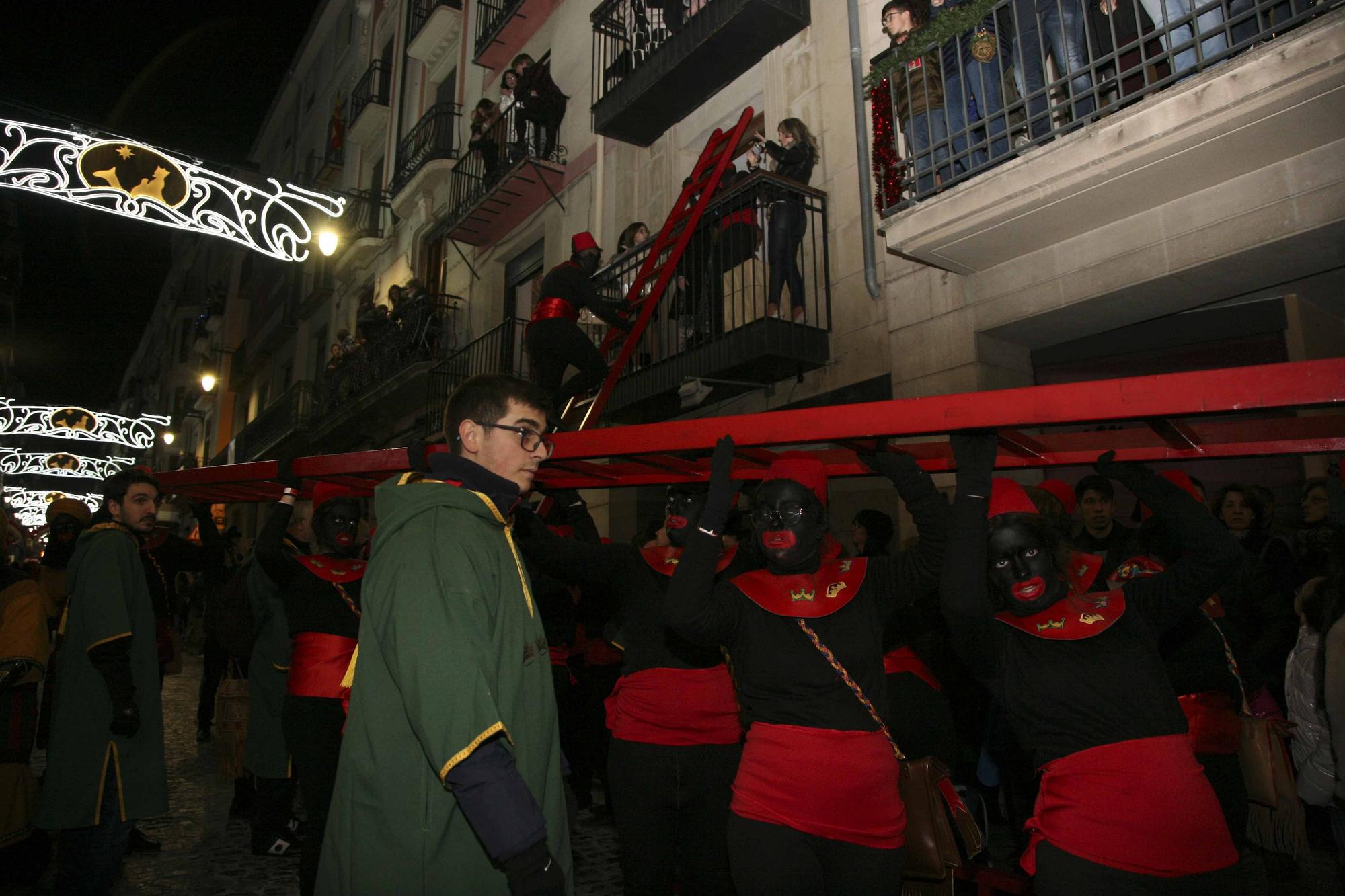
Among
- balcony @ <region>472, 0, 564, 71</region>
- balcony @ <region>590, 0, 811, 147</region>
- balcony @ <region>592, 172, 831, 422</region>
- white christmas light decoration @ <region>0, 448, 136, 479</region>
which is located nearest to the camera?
balcony @ <region>592, 172, 831, 422</region>

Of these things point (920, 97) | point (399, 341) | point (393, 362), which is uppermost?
point (399, 341)

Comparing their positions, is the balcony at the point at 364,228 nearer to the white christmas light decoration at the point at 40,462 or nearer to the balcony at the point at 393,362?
the balcony at the point at 393,362

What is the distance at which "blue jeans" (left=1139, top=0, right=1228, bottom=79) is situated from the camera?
5.29 meters

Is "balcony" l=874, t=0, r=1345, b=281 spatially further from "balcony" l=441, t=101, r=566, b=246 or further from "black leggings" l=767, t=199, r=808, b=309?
"balcony" l=441, t=101, r=566, b=246

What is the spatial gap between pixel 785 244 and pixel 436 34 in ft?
44.3

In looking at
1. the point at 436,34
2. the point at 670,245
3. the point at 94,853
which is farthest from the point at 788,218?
the point at 436,34

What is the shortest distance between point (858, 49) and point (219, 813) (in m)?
8.59

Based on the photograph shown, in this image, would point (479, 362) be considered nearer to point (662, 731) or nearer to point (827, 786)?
point (662, 731)

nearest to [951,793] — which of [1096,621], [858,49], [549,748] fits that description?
[1096,621]

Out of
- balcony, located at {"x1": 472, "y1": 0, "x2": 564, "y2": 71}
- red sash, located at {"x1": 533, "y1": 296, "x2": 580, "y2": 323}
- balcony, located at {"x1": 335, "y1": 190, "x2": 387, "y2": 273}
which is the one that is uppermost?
balcony, located at {"x1": 472, "y1": 0, "x2": 564, "y2": 71}

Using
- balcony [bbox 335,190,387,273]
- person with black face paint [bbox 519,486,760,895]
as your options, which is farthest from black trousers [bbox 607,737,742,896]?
balcony [bbox 335,190,387,273]

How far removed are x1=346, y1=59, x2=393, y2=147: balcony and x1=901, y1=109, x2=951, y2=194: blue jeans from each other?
1639 centimetres

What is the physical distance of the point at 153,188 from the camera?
685cm

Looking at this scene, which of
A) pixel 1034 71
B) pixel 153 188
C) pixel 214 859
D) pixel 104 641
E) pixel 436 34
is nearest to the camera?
pixel 104 641
